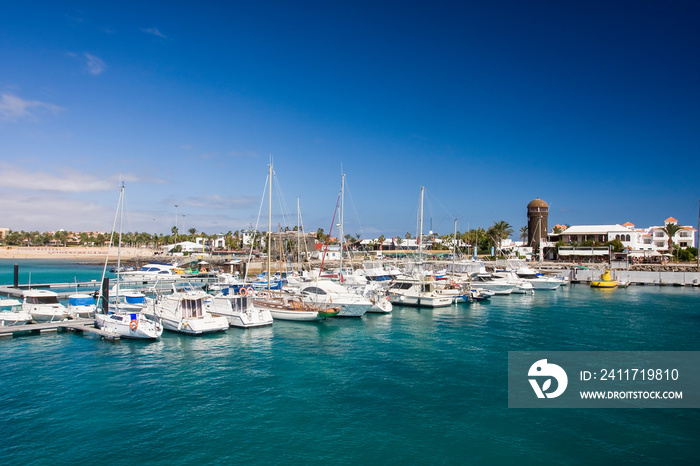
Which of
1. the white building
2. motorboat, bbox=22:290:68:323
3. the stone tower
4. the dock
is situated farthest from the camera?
the stone tower

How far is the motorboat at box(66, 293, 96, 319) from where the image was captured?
41188 millimetres

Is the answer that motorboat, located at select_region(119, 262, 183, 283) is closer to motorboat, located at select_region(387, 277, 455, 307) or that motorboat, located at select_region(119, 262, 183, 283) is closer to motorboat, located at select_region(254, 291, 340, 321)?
motorboat, located at select_region(254, 291, 340, 321)

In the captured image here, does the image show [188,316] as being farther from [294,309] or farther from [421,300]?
[421,300]

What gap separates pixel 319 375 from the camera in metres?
26.4

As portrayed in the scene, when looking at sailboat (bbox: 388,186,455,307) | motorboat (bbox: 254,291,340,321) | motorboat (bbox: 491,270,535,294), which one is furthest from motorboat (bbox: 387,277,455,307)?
motorboat (bbox: 491,270,535,294)

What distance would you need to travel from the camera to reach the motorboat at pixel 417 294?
54000 mm

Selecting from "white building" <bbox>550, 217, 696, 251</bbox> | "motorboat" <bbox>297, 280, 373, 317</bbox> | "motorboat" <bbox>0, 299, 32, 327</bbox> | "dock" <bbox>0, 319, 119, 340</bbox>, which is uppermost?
"white building" <bbox>550, 217, 696, 251</bbox>

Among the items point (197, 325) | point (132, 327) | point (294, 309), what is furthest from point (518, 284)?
point (132, 327)

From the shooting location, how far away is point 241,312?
39.6 meters

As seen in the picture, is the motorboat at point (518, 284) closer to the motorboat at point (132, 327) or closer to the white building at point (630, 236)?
the motorboat at point (132, 327)

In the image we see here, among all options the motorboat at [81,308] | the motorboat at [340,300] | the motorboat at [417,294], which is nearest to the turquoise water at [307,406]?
the motorboat at [81,308]

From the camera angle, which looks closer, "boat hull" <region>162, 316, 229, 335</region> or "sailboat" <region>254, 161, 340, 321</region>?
"boat hull" <region>162, 316, 229, 335</region>

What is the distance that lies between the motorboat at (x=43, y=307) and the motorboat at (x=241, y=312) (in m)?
14.0

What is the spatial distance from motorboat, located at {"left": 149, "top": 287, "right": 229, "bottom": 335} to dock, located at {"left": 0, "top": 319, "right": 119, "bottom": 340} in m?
4.24
